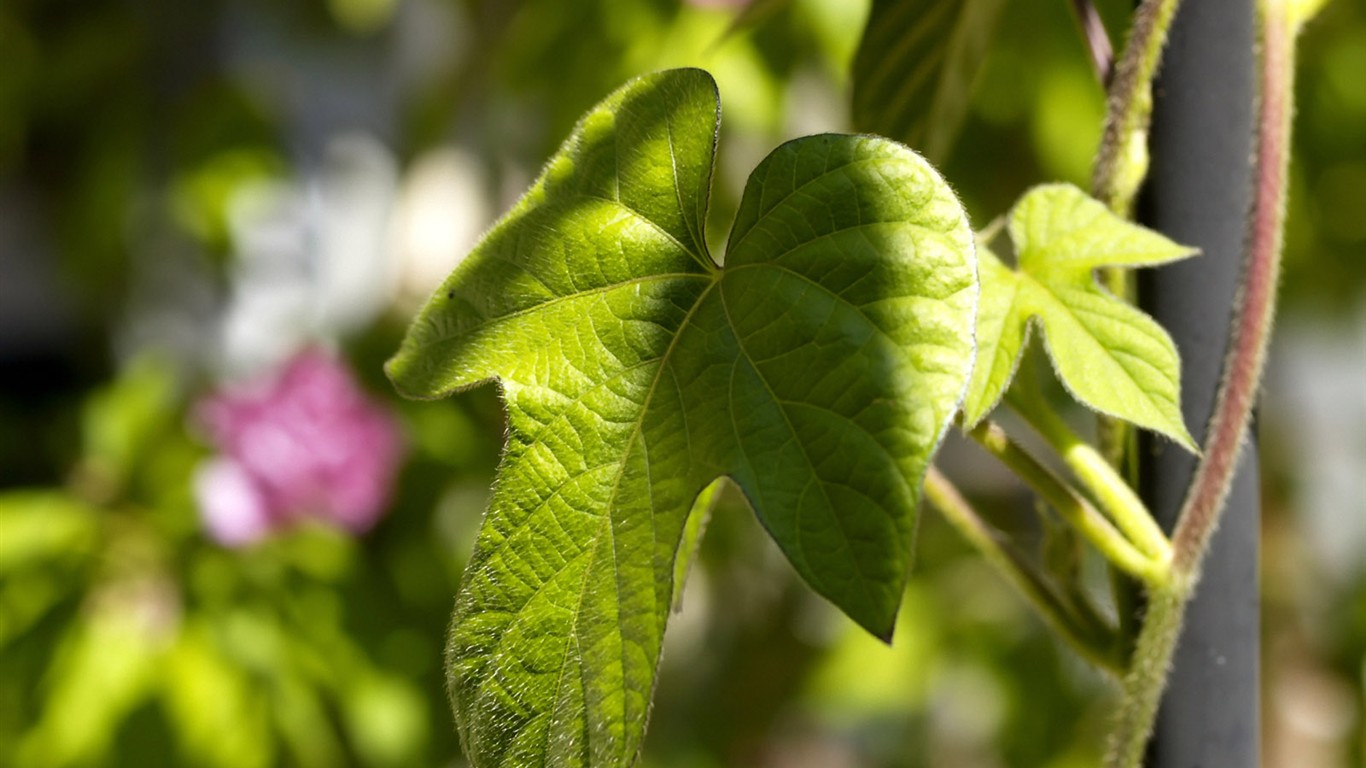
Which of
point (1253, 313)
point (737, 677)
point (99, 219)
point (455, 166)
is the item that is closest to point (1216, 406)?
point (1253, 313)

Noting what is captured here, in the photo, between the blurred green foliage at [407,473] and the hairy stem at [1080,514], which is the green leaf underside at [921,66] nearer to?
the hairy stem at [1080,514]

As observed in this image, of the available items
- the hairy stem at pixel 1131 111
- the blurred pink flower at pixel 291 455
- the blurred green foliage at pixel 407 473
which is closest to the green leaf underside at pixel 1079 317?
the hairy stem at pixel 1131 111

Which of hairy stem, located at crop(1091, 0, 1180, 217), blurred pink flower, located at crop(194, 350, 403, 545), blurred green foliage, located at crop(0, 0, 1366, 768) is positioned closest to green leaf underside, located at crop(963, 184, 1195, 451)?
hairy stem, located at crop(1091, 0, 1180, 217)

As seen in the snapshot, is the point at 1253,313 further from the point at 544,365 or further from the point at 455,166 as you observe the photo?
the point at 455,166

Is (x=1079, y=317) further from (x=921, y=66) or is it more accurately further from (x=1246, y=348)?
(x=921, y=66)

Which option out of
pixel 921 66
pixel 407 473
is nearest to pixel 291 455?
pixel 407 473

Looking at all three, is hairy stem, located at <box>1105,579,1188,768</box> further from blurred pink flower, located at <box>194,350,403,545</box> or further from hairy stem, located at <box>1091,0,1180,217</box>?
blurred pink flower, located at <box>194,350,403,545</box>

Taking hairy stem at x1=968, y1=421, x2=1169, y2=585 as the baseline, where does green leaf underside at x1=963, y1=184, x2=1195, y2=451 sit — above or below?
above
